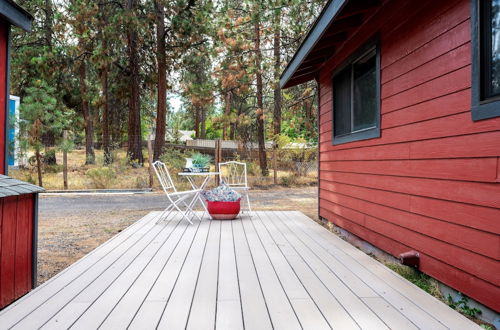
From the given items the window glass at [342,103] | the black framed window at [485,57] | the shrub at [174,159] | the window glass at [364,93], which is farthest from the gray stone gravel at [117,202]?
the black framed window at [485,57]

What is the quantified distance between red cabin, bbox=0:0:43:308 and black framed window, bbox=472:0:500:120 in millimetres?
2593

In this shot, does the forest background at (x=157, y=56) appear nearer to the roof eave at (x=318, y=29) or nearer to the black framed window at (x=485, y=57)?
the roof eave at (x=318, y=29)

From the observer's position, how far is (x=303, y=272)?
2936mm

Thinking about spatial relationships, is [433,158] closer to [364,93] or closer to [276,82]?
[364,93]

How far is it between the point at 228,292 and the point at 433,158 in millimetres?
1609

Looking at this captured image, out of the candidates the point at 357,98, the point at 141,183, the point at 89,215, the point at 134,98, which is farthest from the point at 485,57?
the point at 134,98

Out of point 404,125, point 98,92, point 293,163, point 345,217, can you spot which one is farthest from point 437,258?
point 98,92

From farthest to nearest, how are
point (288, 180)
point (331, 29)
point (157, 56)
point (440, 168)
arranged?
point (157, 56), point (288, 180), point (331, 29), point (440, 168)

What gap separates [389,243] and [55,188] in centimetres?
891

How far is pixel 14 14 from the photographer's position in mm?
2893

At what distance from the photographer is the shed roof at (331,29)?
11.0 ft

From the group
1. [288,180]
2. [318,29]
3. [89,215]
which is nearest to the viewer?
[318,29]

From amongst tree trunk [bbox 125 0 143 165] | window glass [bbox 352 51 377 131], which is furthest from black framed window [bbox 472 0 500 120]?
tree trunk [bbox 125 0 143 165]

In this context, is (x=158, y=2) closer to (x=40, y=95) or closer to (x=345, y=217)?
(x=40, y=95)
